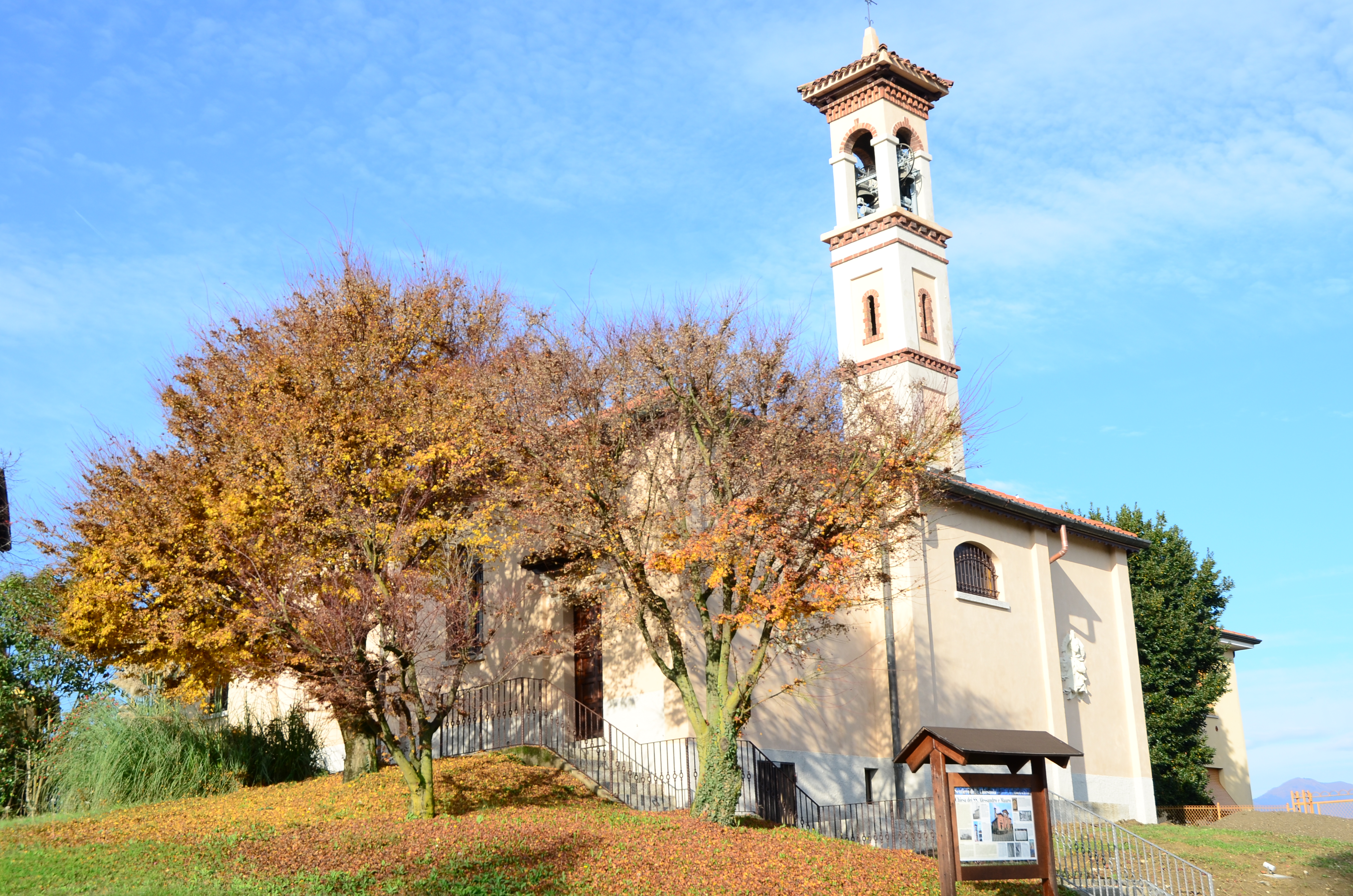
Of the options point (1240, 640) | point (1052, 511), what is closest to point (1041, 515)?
point (1052, 511)

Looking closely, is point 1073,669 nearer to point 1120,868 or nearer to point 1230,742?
point 1120,868

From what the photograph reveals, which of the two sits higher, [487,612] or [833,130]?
[833,130]

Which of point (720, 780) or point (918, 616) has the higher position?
point (918, 616)

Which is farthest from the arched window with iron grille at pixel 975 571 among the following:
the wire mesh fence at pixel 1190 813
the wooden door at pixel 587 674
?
the wire mesh fence at pixel 1190 813

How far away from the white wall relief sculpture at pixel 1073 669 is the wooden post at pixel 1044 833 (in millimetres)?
12926

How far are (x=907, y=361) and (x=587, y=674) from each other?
10.8m

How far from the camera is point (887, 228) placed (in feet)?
91.2

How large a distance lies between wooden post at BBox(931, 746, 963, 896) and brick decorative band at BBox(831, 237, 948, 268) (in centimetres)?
1746

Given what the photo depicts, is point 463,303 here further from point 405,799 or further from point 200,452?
point 405,799

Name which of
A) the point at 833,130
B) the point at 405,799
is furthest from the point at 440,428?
the point at 833,130

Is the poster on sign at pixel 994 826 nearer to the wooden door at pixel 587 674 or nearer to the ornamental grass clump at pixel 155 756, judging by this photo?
the wooden door at pixel 587 674

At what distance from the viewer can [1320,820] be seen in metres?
26.5

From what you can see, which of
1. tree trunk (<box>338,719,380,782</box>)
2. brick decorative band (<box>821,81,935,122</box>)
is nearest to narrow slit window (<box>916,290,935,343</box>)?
brick decorative band (<box>821,81,935,122</box>)

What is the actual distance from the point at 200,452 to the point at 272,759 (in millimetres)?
5546
